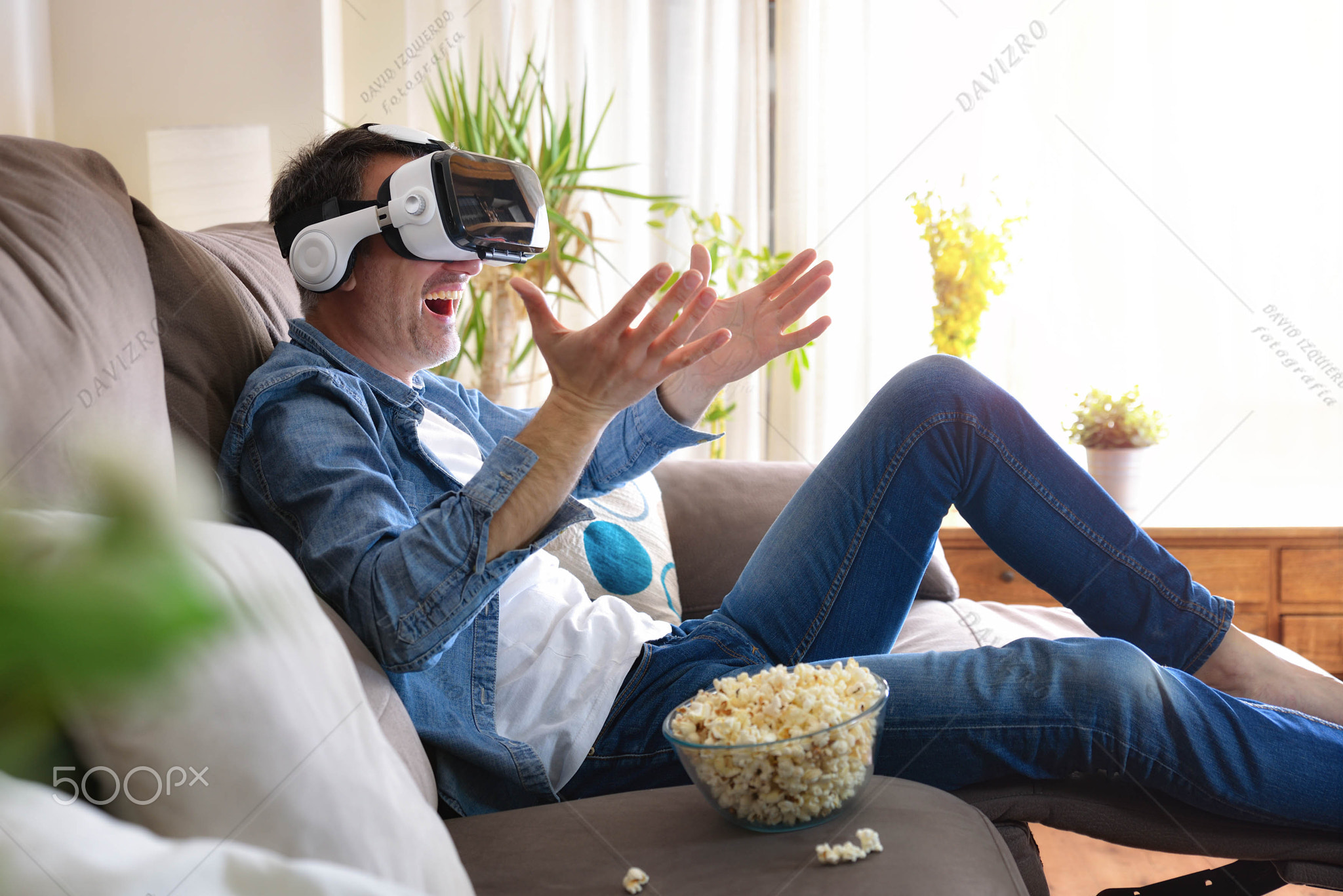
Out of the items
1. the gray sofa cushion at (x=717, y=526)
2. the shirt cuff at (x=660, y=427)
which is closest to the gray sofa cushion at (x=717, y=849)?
the shirt cuff at (x=660, y=427)

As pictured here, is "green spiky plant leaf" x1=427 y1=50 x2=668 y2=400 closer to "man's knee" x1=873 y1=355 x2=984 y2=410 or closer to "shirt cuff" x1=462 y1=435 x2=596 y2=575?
"man's knee" x1=873 y1=355 x2=984 y2=410

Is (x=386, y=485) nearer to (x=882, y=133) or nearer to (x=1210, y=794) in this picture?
(x=1210, y=794)

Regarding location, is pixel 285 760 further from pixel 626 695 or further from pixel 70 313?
pixel 626 695

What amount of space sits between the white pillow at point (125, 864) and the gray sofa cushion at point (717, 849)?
45cm

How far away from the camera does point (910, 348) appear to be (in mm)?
2812

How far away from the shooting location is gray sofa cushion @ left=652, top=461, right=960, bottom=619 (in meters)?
1.62

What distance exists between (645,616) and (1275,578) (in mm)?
1704

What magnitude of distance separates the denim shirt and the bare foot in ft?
2.32

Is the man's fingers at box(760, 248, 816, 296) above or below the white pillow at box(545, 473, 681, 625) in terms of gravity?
above

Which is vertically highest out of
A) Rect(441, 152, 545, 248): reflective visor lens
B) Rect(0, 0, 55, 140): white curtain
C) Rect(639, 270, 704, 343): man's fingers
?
Rect(0, 0, 55, 140): white curtain

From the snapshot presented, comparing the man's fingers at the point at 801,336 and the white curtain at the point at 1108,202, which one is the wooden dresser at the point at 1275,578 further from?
the man's fingers at the point at 801,336

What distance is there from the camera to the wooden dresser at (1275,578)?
2.12 metres

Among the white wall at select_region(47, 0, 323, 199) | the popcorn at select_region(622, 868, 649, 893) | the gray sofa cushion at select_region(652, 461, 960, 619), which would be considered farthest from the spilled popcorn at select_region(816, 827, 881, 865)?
the white wall at select_region(47, 0, 323, 199)

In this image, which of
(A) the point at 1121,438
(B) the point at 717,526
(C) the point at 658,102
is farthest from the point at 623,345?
(C) the point at 658,102
